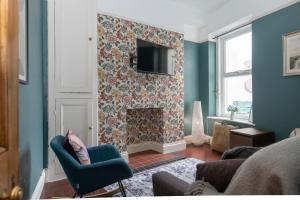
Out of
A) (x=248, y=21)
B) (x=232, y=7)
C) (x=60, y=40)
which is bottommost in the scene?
(x=60, y=40)

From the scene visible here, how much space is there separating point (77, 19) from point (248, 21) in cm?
297

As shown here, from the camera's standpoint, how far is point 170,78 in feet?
12.6

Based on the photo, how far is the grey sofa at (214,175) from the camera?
0.99 m

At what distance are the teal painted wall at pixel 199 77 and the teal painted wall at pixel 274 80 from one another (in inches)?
45.3

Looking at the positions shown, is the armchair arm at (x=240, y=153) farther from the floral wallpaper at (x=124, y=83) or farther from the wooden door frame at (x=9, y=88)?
the floral wallpaper at (x=124, y=83)

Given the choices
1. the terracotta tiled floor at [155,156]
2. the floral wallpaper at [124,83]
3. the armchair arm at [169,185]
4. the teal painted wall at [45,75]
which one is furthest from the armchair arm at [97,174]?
the floral wallpaper at [124,83]

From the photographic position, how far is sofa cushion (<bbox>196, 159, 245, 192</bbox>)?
0.99 metres

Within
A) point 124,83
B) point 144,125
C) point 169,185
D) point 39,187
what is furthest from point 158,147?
point 169,185

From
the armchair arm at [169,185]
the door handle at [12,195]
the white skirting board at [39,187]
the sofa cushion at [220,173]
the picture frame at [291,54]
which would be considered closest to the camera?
the door handle at [12,195]

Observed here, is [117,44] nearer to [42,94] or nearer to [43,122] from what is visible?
[42,94]

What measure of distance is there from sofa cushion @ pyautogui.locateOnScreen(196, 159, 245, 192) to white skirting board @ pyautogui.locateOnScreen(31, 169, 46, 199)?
5.55ft

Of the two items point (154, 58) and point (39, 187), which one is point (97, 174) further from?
point (154, 58)

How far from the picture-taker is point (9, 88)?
0.58m

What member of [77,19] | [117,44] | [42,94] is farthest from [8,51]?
[117,44]
